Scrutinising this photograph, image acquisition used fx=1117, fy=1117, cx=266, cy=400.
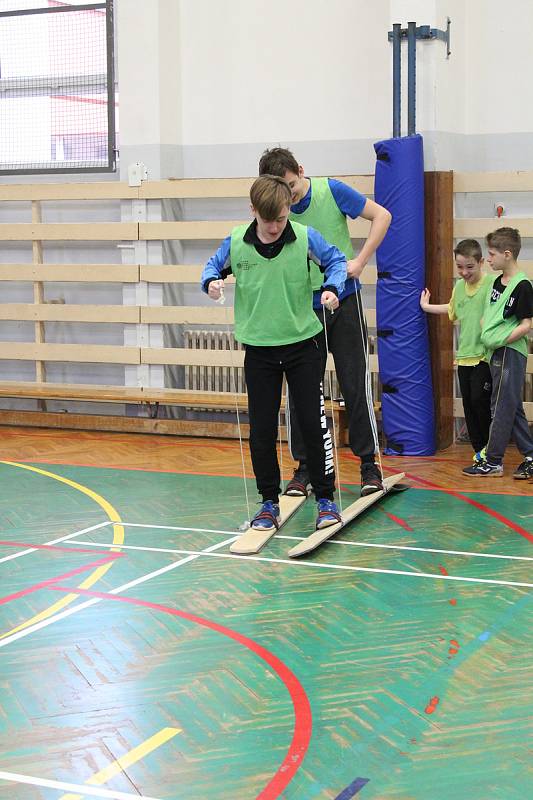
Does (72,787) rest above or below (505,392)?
below

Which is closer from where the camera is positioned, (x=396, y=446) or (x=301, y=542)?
(x=301, y=542)

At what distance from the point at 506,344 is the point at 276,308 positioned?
227cm

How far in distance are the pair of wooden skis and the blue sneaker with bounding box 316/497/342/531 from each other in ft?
0.07

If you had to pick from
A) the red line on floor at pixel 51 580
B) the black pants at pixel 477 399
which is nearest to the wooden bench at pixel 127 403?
the black pants at pixel 477 399

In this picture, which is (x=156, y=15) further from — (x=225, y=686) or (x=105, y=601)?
(x=225, y=686)

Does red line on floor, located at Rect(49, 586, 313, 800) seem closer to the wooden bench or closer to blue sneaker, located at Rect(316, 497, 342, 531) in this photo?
blue sneaker, located at Rect(316, 497, 342, 531)

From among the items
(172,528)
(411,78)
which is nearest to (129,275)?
(411,78)

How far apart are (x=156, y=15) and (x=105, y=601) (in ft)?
20.4

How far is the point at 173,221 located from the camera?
32.0ft

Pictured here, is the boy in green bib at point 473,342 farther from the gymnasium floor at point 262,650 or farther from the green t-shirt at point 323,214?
the green t-shirt at point 323,214

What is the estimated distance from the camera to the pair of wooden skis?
562 centimetres

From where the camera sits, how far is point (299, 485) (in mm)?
6664

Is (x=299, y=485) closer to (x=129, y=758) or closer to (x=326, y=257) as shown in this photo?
(x=326, y=257)

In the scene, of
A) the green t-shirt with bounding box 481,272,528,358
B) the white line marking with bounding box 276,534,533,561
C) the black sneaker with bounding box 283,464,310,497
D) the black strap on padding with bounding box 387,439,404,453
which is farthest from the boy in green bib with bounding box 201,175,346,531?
the black strap on padding with bounding box 387,439,404,453
